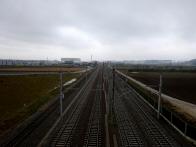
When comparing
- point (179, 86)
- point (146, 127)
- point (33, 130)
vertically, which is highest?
point (33, 130)

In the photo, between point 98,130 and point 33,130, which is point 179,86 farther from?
point 33,130

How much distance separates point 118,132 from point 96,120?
18.6 ft

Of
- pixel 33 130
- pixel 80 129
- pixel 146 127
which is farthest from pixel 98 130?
pixel 33 130

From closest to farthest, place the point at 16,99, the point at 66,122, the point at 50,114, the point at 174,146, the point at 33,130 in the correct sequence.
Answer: the point at 174,146 → the point at 33,130 → the point at 66,122 → the point at 50,114 → the point at 16,99

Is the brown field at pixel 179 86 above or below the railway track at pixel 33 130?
below

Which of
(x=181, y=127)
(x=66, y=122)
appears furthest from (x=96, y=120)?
(x=181, y=127)

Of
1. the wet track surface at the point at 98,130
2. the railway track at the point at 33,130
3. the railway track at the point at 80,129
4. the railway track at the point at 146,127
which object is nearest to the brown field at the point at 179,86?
the railway track at the point at 146,127

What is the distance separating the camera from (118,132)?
2762cm

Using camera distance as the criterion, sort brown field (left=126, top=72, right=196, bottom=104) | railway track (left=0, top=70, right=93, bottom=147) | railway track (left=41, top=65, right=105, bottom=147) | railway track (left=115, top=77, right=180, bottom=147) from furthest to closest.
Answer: brown field (left=126, top=72, right=196, bottom=104), railway track (left=115, top=77, right=180, bottom=147), railway track (left=41, top=65, right=105, bottom=147), railway track (left=0, top=70, right=93, bottom=147)

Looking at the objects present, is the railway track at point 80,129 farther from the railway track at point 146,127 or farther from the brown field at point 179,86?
the brown field at point 179,86

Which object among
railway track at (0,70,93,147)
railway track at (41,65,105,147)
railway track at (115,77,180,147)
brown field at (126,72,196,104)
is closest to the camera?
railway track at (0,70,93,147)

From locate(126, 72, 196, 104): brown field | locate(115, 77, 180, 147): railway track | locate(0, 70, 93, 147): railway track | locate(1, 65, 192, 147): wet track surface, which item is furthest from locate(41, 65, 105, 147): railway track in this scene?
locate(126, 72, 196, 104): brown field

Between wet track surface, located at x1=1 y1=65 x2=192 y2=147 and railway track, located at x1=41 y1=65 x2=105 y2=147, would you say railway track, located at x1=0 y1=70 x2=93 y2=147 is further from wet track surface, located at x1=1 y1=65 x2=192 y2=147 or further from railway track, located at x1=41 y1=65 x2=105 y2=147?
railway track, located at x1=41 y1=65 x2=105 y2=147

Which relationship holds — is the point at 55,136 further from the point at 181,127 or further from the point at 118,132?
the point at 181,127
